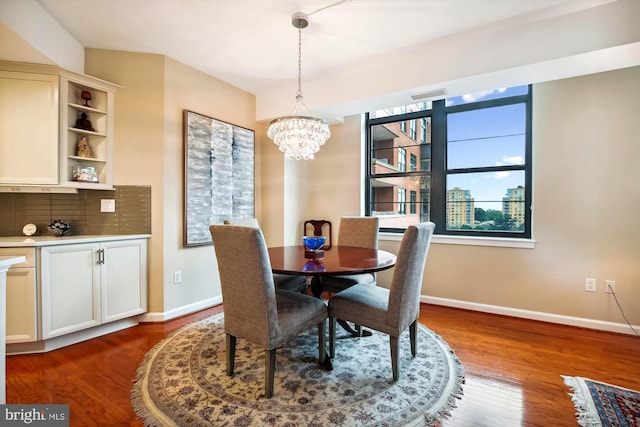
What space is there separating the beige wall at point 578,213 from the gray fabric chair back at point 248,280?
8.06 feet

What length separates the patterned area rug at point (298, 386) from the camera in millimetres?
1527

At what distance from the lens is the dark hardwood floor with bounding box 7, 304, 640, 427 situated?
1581 mm

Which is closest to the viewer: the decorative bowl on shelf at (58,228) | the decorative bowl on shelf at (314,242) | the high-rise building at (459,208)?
the decorative bowl on shelf at (314,242)

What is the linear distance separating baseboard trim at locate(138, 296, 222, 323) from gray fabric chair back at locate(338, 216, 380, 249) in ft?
5.42

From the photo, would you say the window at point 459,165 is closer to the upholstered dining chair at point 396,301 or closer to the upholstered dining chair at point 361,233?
the upholstered dining chair at point 361,233

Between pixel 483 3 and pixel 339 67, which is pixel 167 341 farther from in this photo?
pixel 483 3

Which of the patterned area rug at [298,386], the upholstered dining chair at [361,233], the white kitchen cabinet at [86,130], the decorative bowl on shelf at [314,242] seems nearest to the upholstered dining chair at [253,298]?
the patterned area rug at [298,386]

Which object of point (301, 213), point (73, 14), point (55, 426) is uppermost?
point (73, 14)

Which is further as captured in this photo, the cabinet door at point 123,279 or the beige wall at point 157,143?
the beige wall at point 157,143

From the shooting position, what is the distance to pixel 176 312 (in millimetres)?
2961

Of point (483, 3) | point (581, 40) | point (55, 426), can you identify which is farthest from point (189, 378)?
point (581, 40)

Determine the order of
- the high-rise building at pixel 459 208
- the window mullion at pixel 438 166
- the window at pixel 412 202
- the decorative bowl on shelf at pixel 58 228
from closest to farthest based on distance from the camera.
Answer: the decorative bowl on shelf at pixel 58 228 → the high-rise building at pixel 459 208 → the window mullion at pixel 438 166 → the window at pixel 412 202

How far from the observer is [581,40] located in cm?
213

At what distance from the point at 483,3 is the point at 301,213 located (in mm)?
2880
